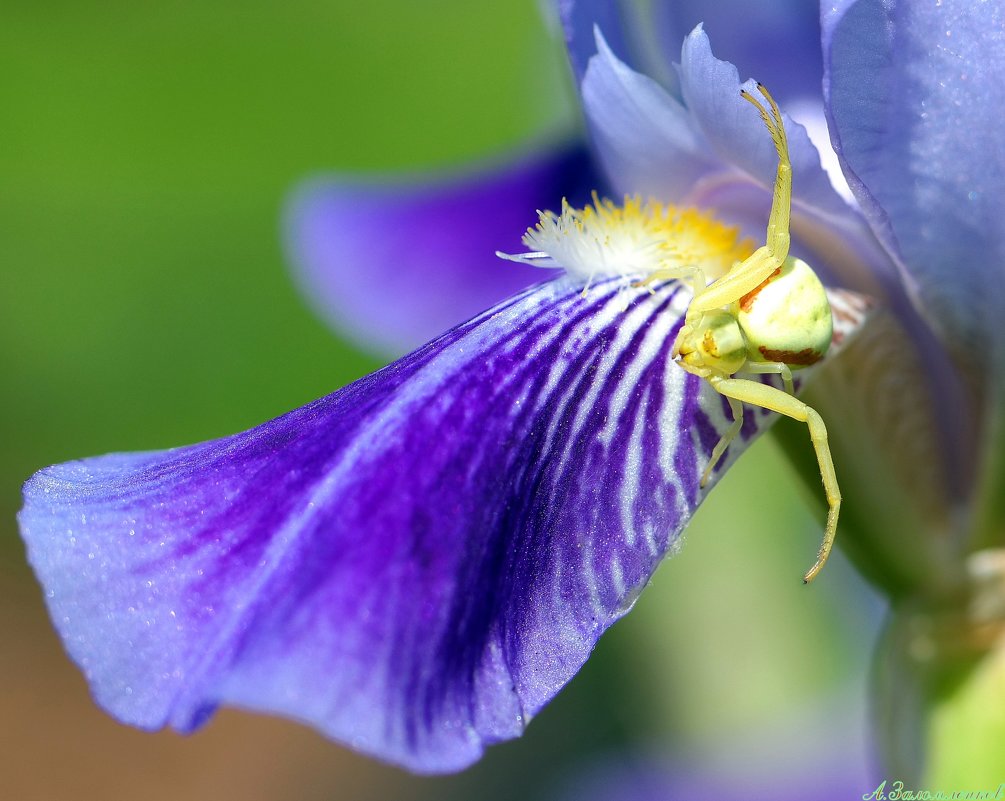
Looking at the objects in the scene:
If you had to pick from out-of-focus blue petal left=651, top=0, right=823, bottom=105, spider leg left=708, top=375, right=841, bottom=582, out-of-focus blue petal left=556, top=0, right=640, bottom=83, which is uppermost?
out-of-focus blue petal left=556, top=0, right=640, bottom=83

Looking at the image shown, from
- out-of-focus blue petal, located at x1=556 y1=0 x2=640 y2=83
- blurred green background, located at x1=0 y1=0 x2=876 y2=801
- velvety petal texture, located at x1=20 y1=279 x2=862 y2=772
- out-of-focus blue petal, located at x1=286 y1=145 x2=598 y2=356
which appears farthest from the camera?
blurred green background, located at x1=0 y1=0 x2=876 y2=801

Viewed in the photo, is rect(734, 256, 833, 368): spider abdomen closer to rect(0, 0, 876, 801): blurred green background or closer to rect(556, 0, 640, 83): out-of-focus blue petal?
rect(556, 0, 640, 83): out-of-focus blue petal

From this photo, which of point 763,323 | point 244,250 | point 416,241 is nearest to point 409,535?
point 763,323

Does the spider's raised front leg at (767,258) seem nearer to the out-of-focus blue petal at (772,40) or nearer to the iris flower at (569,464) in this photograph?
the iris flower at (569,464)

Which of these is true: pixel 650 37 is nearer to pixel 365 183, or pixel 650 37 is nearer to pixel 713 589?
pixel 365 183

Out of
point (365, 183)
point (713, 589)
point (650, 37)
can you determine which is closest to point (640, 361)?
point (650, 37)

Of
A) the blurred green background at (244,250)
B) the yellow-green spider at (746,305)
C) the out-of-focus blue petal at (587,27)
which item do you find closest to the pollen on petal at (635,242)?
the yellow-green spider at (746,305)

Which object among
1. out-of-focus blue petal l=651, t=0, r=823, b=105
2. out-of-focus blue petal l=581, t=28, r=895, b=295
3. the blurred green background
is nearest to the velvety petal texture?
out-of-focus blue petal l=581, t=28, r=895, b=295
